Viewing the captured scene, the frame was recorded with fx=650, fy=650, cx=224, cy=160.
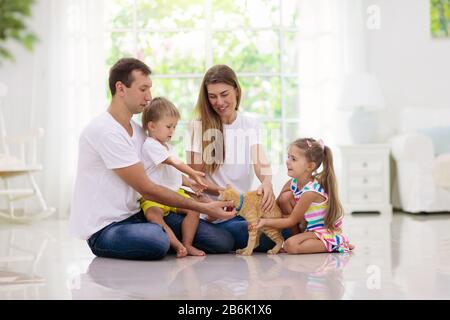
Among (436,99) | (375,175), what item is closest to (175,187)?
(375,175)

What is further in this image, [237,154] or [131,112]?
[237,154]

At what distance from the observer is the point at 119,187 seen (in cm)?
248

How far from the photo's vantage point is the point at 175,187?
2613 mm

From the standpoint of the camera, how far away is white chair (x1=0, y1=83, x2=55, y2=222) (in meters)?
4.41

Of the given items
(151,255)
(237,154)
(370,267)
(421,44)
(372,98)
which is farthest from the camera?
(421,44)

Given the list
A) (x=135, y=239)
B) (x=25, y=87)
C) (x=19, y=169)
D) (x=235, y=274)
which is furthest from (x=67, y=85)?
(x=235, y=274)

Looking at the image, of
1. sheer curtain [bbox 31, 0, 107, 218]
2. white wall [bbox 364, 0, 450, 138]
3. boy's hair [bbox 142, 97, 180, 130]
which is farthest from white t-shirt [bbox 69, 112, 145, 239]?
white wall [bbox 364, 0, 450, 138]

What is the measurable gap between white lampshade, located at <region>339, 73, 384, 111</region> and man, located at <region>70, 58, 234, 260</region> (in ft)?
9.30

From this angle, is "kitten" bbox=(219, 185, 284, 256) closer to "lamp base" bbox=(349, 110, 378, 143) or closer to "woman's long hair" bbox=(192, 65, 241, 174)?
"woman's long hair" bbox=(192, 65, 241, 174)

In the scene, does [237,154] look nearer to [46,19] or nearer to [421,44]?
[46,19]

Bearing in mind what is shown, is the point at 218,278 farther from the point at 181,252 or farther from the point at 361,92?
the point at 361,92

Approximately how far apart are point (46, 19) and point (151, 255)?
328 centimetres

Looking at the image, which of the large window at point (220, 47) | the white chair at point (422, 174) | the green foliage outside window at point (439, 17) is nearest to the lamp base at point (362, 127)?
the white chair at point (422, 174)

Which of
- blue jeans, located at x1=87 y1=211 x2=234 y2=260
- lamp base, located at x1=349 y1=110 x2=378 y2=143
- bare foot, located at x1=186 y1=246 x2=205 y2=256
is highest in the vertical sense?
lamp base, located at x1=349 y1=110 x2=378 y2=143
